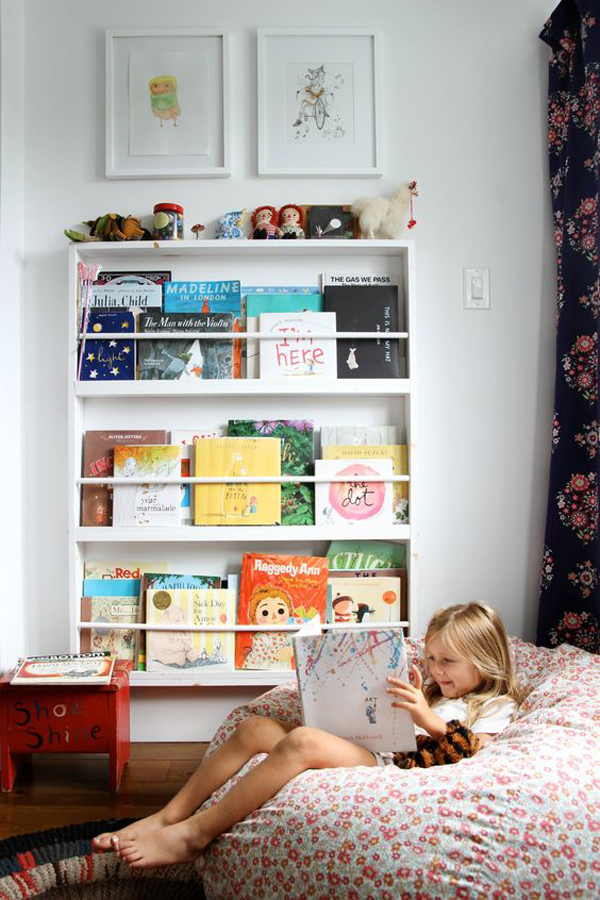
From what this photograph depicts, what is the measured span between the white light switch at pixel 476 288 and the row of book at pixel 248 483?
504 mm

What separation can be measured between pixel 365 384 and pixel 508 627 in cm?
88

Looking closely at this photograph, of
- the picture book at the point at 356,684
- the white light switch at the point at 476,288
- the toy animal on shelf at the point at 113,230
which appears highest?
the toy animal on shelf at the point at 113,230

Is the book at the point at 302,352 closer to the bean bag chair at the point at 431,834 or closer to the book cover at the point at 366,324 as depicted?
the book cover at the point at 366,324

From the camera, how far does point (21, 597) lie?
2.43 m

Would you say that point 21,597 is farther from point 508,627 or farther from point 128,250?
point 508,627

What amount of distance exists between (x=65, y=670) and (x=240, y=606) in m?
0.54

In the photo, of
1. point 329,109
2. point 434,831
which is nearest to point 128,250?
point 329,109

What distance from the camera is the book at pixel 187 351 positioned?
2365mm

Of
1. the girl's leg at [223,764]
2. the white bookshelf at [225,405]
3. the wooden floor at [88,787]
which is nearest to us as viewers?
the girl's leg at [223,764]

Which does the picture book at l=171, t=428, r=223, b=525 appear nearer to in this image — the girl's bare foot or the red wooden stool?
the red wooden stool

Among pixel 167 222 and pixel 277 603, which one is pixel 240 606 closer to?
pixel 277 603

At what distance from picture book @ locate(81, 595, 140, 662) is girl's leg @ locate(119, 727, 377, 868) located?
90 cm

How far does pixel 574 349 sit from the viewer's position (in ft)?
7.57

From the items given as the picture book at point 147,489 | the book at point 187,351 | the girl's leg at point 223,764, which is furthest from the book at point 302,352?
the girl's leg at point 223,764
